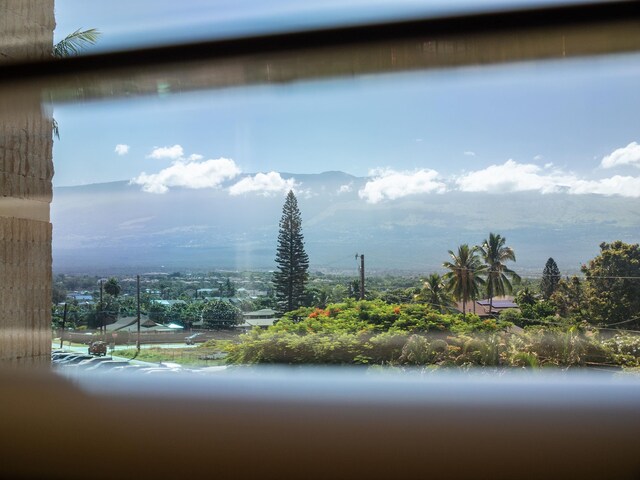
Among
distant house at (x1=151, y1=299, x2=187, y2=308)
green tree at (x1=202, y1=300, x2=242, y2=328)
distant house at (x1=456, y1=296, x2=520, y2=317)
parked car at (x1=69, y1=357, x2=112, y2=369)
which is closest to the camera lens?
parked car at (x1=69, y1=357, x2=112, y2=369)

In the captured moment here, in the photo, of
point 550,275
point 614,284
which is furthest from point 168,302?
point 614,284

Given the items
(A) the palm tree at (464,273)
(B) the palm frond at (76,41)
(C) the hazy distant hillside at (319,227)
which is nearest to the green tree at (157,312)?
(C) the hazy distant hillside at (319,227)

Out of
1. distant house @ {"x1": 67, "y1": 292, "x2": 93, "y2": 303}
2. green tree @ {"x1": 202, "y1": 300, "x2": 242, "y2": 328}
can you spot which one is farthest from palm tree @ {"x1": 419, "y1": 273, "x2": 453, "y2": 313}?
distant house @ {"x1": 67, "y1": 292, "x2": 93, "y2": 303}

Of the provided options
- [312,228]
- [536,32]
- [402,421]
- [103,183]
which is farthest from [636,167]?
[103,183]

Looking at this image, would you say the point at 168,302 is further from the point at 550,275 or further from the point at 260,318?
the point at 550,275

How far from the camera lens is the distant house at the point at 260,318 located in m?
1.83

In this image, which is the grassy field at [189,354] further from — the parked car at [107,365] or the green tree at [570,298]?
the green tree at [570,298]

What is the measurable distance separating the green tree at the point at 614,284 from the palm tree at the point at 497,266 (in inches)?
11.8

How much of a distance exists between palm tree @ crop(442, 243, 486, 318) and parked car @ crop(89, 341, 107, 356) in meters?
1.38

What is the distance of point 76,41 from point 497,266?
1.84 metres

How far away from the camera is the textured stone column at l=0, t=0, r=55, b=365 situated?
1528 millimetres

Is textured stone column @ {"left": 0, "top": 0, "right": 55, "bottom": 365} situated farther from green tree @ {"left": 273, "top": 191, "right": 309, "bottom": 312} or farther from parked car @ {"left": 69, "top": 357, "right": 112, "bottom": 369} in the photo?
green tree @ {"left": 273, "top": 191, "right": 309, "bottom": 312}

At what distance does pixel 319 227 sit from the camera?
2119mm

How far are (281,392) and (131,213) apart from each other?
1.35 m
